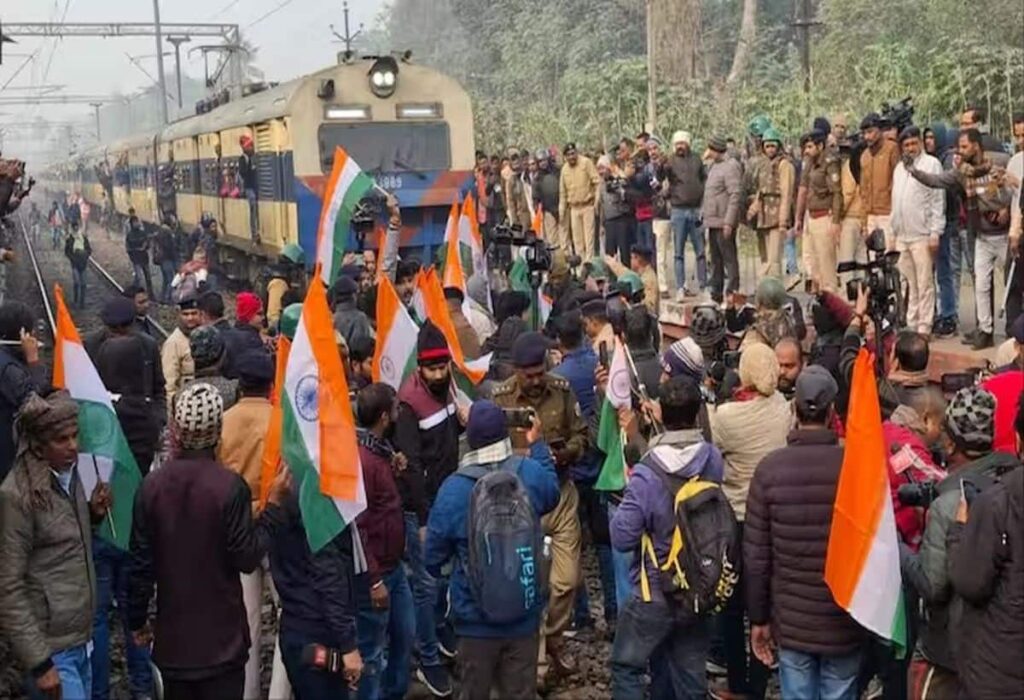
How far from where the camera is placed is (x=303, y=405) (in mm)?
4789

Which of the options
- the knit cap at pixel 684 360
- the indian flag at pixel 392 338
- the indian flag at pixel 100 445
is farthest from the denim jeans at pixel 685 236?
the indian flag at pixel 100 445

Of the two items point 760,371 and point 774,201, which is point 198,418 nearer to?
point 760,371

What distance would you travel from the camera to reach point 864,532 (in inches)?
168

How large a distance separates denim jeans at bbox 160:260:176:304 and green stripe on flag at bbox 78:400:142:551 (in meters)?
15.5

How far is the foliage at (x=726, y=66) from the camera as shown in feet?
60.9

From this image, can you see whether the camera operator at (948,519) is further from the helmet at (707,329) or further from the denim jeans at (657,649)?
the helmet at (707,329)

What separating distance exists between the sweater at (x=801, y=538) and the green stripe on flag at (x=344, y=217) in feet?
16.9

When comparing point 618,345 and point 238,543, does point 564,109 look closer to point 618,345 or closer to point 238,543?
point 618,345

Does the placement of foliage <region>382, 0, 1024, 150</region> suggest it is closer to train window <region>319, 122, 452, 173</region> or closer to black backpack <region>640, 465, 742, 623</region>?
train window <region>319, 122, 452, 173</region>

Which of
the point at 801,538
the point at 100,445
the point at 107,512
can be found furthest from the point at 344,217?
the point at 801,538

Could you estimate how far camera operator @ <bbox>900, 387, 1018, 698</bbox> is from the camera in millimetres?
4031

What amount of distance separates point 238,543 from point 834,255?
7958 mm

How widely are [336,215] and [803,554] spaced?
18.0 ft

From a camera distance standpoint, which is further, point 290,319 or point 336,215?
point 336,215
